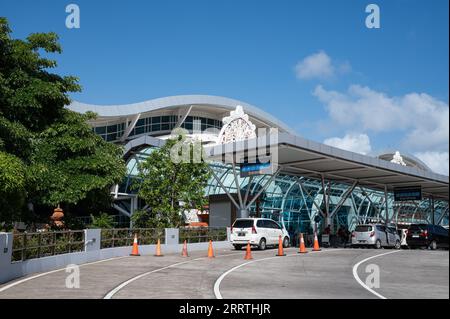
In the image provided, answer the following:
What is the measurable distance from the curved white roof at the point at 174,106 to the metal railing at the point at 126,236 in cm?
2871

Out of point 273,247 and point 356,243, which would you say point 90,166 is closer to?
point 273,247

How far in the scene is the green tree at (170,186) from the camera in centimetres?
3009

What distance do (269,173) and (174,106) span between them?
31666mm

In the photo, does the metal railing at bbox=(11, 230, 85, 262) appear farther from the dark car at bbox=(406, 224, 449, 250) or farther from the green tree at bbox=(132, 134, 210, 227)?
the dark car at bbox=(406, 224, 449, 250)

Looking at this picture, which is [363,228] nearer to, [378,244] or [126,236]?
[378,244]

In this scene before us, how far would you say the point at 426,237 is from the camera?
32.2 meters

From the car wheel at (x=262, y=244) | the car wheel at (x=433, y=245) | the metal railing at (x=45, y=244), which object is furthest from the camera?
the car wheel at (x=433, y=245)

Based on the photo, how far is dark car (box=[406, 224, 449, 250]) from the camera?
106 feet

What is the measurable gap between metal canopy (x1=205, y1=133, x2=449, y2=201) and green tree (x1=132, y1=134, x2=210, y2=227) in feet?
5.57
